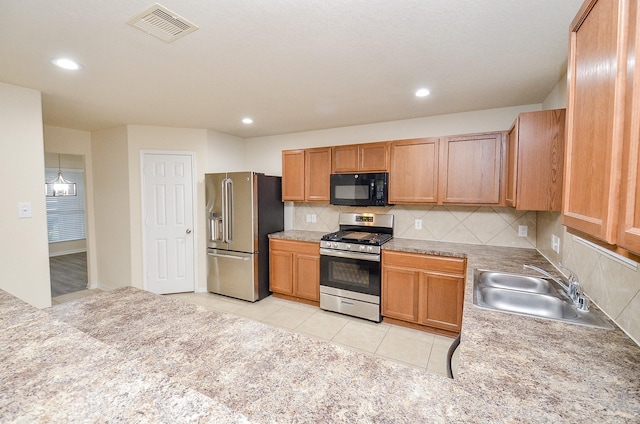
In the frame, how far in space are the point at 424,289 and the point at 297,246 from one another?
5.31 feet

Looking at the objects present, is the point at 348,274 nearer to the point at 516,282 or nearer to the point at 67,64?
the point at 516,282

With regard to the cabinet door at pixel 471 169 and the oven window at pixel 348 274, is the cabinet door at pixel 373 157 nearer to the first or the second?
the cabinet door at pixel 471 169

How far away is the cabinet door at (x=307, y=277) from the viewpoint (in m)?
3.55

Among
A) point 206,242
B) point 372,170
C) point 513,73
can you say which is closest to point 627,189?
point 513,73

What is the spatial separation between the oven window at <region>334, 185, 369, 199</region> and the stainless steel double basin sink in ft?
5.16

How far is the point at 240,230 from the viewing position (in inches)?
148

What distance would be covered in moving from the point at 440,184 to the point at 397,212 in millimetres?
691

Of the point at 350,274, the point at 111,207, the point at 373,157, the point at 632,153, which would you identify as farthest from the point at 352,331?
the point at 111,207

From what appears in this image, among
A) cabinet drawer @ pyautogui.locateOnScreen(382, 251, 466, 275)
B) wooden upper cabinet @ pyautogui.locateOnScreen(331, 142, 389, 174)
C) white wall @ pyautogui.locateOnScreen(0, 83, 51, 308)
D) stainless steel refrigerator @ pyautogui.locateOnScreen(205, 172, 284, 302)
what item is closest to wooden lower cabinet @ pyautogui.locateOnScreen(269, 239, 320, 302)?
stainless steel refrigerator @ pyautogui.locateOnScreen(205, 172, 284, 302)

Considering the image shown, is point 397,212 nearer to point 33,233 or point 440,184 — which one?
point 440,184

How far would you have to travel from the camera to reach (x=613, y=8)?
733 millimetres

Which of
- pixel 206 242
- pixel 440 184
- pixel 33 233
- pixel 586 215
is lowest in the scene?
pixel 206 242

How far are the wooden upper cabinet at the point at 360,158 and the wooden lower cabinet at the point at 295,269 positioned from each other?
3.44 feet

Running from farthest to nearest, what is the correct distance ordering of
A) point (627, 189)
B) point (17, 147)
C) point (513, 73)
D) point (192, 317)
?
point (17, 147) < point (513, 73) < point (192, 317) < point (627, 189)
